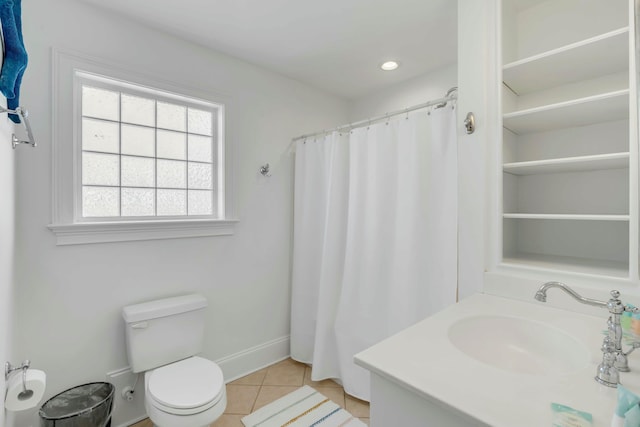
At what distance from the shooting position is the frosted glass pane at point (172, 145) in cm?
203

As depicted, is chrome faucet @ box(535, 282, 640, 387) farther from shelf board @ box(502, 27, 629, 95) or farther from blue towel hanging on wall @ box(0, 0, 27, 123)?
blue towel hanging on wall @ box(0, 0, 27, 123)

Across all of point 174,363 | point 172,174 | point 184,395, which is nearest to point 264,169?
point 172,174

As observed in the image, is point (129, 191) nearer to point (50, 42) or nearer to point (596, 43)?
point (50, 42)

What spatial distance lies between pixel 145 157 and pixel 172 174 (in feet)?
0.63

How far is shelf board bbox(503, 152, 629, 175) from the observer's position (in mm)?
1187

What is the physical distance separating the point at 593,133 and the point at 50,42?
9.07ft

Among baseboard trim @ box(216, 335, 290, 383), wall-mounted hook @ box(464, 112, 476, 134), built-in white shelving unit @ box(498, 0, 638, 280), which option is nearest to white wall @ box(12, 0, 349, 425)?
baseboard trim @ box(216, 335, 290, 383)

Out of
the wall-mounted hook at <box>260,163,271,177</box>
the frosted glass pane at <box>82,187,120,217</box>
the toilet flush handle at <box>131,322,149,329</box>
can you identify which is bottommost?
the toilet flush handle at <box>131,322,149,329</box>

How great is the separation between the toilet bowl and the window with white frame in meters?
0.94

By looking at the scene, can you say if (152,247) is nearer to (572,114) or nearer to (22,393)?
(22,393)

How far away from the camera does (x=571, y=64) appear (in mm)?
1365

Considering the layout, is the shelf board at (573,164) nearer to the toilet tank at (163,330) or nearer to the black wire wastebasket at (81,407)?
the toilet tank at (163,330)

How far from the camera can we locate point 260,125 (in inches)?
95.4

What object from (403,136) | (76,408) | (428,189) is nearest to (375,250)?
(428,189)
